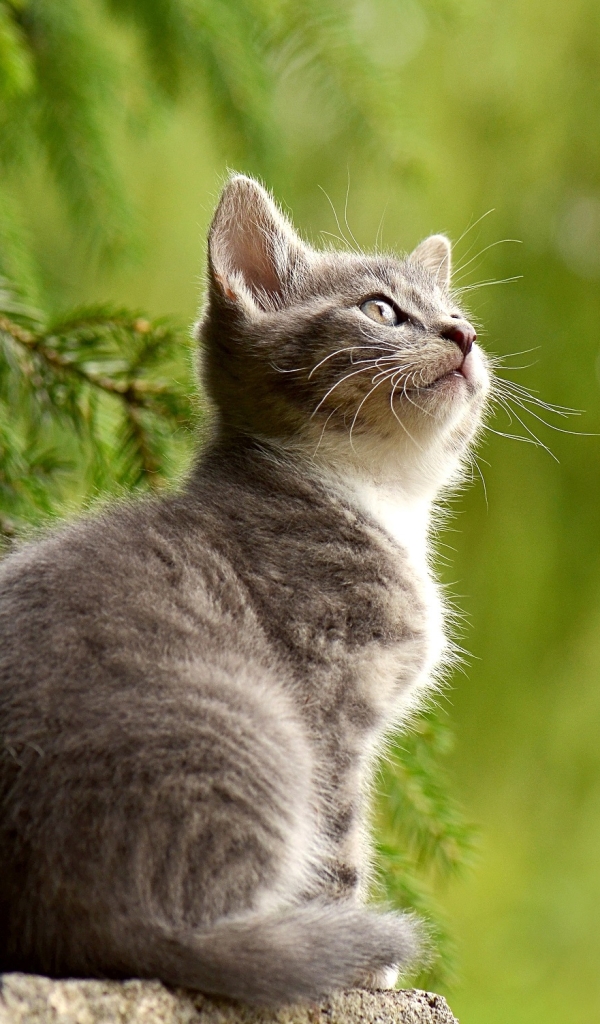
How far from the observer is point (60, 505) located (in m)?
2.01

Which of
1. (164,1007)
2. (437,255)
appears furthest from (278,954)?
(437,255)

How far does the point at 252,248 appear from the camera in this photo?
75.2 inches

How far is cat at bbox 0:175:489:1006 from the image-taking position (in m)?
1.19

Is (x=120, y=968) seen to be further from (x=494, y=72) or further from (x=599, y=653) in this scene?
(x=494, y=72)

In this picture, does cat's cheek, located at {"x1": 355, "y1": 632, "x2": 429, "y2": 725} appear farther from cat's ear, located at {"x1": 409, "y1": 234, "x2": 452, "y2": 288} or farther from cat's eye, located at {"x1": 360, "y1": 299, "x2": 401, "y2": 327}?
cat's ear, located at {"x1": 409, "y1": 234, "x2": 452, "y2": 288}

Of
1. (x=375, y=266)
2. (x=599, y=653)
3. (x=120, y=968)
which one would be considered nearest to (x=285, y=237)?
(x=375, y=266)

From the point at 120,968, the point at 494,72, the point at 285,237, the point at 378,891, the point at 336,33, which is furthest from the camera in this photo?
the point at 494,72

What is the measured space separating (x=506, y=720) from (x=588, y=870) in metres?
0.54

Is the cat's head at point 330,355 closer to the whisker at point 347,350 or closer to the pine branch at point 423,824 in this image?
the whisker at point 347,350

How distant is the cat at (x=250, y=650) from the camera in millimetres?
1192

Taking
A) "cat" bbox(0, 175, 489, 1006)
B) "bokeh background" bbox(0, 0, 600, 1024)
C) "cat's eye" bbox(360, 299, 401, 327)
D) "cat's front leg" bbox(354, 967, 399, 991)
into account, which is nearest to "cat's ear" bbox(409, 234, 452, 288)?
"cat" bbox(0, 175, 489, 1006)

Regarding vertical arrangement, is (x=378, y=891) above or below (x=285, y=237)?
below

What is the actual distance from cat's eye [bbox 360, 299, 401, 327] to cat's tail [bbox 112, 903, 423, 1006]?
3.19 feet

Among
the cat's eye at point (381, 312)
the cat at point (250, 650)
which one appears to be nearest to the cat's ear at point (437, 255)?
the cat at point (250, 650)
